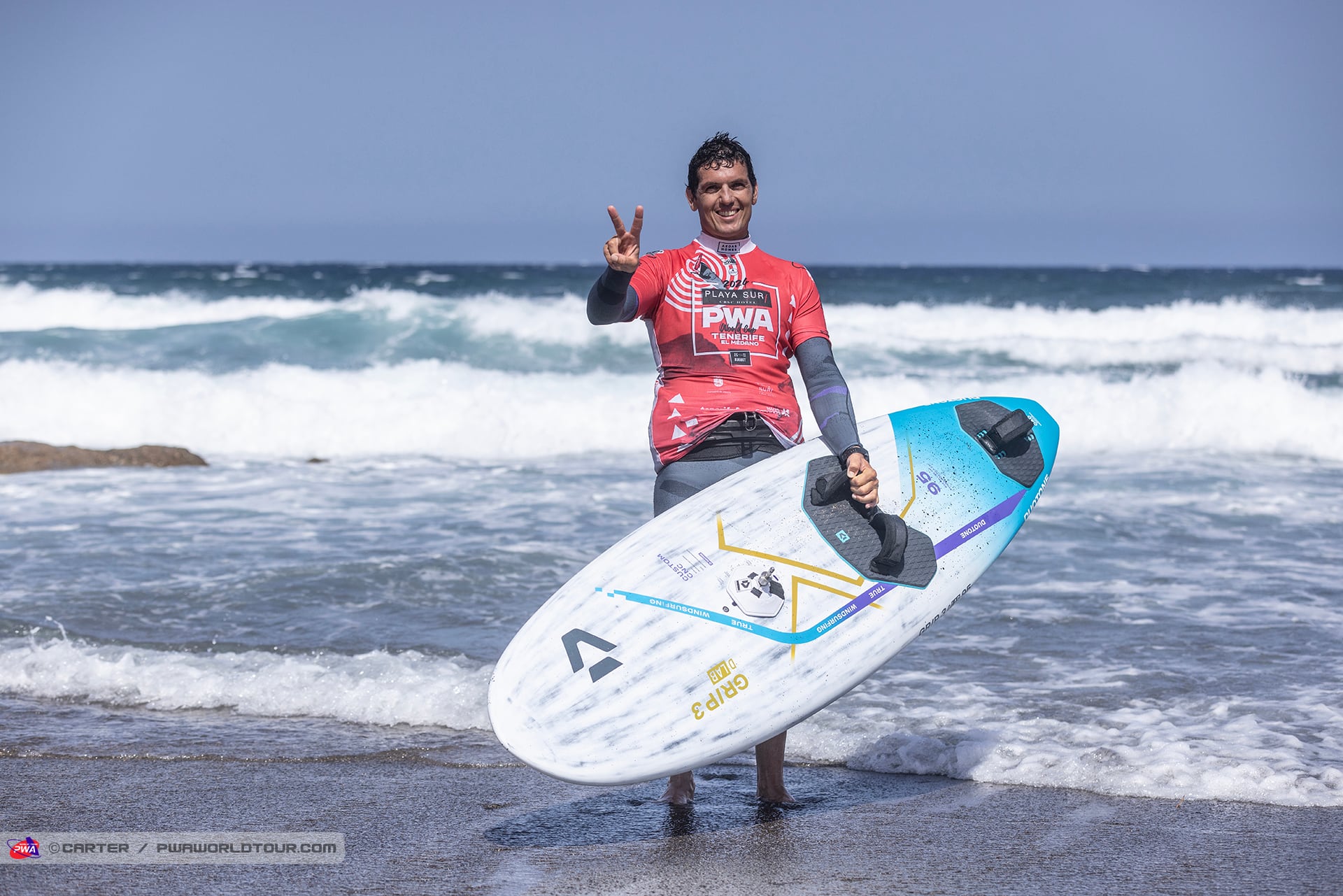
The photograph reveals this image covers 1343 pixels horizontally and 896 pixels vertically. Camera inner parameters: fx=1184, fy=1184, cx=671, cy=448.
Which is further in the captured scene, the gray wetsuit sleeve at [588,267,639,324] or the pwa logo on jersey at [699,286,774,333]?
the pwa logo on jersey at [699,286,774,333]

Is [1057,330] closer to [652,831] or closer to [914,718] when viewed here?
[914,718]

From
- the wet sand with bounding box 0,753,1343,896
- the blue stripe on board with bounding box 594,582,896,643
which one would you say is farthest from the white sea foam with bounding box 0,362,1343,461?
the blue stripe on board with bounding box 594,582,896,643

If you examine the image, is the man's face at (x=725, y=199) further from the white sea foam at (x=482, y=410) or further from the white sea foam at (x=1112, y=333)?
the white sea foam at (x=1112, y=333)

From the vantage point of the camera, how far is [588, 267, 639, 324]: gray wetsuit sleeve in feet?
9.62

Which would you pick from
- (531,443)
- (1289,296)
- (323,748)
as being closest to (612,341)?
(531,443)

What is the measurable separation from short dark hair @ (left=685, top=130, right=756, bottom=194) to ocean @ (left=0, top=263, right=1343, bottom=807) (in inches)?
75.4

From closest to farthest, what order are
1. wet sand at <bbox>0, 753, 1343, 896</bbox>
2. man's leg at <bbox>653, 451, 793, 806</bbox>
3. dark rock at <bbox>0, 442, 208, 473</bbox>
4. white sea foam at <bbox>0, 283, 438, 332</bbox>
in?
wet sand at <bbox>0, 753, 1343, 896</bbox> < man's leg at <bbox>653, 451, 793, 806</bbox> < dark rock at <bbox>0, 442, 208, 473</bbox> < white sea foam at <bbox>0, 283, 438, 332</bbox>

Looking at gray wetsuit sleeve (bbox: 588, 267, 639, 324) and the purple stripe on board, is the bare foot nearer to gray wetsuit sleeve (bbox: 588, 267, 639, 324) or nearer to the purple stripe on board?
the purple stripe on board

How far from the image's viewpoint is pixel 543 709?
2.95 meters

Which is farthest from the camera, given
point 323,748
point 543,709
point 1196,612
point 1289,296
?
point 1289,296

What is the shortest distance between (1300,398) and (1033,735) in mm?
11735

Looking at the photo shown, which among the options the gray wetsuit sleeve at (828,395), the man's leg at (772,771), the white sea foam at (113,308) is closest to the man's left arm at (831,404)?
the gray wetsuit sleeve at (828,395)

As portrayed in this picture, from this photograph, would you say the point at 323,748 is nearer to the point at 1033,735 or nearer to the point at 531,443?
the point at 1033,735

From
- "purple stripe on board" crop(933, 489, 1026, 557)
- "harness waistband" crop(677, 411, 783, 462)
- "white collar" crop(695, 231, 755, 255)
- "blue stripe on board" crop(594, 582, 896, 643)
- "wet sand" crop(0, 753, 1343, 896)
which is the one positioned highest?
"white collar" crop(695, 231, 755, 255)
